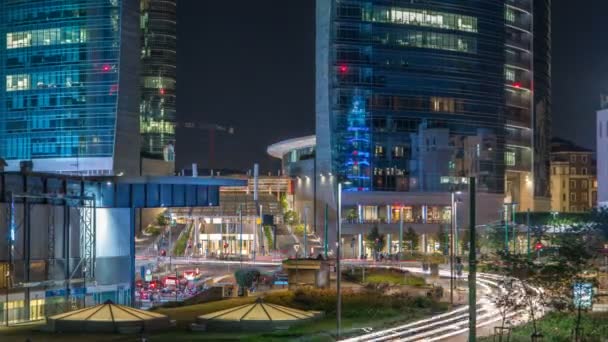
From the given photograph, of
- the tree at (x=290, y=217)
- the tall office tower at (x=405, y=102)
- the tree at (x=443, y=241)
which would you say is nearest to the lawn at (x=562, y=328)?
the tree at (x=443, y=241)

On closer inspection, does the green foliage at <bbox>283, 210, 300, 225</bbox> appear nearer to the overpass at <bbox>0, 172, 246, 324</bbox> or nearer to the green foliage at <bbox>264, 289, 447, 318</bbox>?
the overpass at <bbox>0, 172, 246, 324</bbox>

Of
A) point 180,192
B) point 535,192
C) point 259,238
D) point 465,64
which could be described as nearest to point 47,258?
point 180,192

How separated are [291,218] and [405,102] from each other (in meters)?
28.4

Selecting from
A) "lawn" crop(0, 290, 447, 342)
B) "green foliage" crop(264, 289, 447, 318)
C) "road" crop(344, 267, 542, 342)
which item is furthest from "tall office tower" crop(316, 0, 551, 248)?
"road" crop(344, 267, 542, 342)

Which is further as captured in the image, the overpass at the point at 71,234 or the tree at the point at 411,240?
the tree at the point at 411,240

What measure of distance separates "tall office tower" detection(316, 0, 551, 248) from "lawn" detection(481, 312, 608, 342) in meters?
109

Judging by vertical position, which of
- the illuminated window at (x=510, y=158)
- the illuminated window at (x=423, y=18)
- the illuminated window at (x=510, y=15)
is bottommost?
the illuminated window at (x=510, y=158)

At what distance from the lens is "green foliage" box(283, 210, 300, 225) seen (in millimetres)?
174350

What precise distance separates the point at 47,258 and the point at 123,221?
1386cm

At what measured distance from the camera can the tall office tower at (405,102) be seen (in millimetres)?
164375

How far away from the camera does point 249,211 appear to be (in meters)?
172

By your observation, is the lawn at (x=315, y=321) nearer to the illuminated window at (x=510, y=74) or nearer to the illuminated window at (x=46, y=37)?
the illuminated window at (x=46, y=37)

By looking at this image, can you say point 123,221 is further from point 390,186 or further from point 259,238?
point 390,186

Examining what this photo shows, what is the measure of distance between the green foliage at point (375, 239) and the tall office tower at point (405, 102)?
618cm
